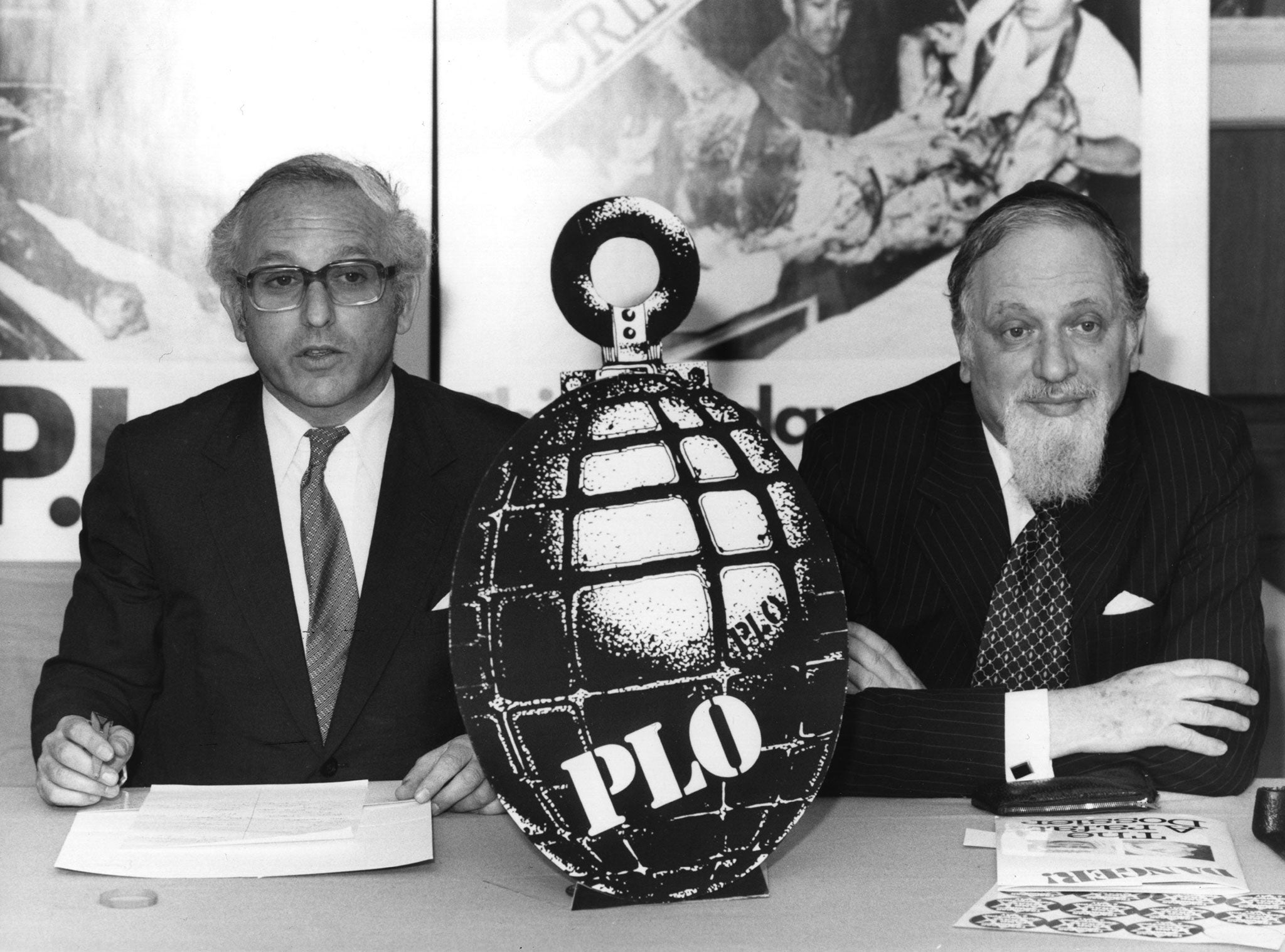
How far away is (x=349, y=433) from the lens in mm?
2264

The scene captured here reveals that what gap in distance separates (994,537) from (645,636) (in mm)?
980

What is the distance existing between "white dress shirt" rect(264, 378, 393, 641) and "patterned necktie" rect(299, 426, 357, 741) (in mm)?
21

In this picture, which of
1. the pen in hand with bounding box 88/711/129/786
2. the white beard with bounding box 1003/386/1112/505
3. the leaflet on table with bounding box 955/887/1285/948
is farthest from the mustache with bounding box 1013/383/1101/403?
the pen in hand with bounding box 88/711/129/786

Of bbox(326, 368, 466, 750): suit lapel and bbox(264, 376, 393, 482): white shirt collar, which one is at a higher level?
bbox(264, 376, 393, 482): white shirt collar

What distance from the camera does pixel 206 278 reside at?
124 inches

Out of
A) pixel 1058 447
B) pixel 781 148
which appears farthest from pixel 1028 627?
pixel 781 148

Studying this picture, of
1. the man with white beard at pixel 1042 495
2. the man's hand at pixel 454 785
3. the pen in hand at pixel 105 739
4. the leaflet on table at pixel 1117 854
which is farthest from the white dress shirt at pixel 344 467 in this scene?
the leaflet on table at pixel 1117 854

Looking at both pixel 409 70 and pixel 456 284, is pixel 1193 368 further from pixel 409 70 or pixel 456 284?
pixel 409 70

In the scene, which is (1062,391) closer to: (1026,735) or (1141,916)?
(1026,735)

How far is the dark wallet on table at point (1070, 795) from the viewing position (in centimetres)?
164

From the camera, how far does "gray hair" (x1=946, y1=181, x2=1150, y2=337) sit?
7.16ft

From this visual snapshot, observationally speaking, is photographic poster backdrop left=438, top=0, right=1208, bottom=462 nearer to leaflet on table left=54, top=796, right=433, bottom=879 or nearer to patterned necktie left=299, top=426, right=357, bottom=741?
patterned necktie left=299, top=426, right=357, bottom=741

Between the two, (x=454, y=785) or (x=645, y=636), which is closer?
(x=645, y=636)

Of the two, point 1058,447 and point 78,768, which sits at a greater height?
point 1058,447
